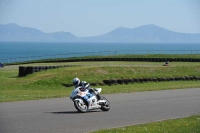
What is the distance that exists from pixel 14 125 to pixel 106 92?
38.6ft

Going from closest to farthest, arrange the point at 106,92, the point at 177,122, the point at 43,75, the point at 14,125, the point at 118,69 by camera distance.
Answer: the point at 14,125 → the point at 177,122 → the point at 106,92 → the point at 43,75 → the point at 118,69

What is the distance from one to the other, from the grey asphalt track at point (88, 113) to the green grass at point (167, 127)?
76cm

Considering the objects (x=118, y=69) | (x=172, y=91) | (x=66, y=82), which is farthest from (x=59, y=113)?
(x=118, y=69)

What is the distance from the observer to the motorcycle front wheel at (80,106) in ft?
53.0

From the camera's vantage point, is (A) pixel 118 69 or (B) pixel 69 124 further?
(A) pixel 118 69

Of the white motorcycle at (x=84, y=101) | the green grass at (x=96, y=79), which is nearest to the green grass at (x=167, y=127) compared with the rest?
the white motorcycle at (x=84, y=101)

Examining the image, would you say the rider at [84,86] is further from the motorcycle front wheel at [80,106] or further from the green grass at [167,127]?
the green grass at [167,127]

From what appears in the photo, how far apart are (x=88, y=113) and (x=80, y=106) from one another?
0.34 m

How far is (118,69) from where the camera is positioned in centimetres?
3438

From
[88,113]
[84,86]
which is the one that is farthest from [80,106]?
[84,86]

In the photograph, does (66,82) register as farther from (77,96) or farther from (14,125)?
(14,125)

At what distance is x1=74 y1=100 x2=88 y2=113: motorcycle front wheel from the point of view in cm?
1616

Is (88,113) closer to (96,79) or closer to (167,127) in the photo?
(167,127)

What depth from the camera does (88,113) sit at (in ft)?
53.3
